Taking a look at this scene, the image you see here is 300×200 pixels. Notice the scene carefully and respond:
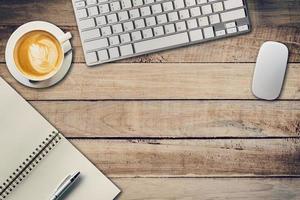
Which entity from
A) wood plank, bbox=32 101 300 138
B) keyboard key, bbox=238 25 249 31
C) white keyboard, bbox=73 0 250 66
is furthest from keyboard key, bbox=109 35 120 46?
keyboard key, bbox=238 25 249 31

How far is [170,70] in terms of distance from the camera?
47.9 inches

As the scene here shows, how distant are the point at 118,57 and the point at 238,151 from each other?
0.26m

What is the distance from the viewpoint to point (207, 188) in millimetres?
1217

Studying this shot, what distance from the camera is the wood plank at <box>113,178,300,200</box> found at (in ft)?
3.97

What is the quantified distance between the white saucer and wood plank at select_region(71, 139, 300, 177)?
0.11 meters

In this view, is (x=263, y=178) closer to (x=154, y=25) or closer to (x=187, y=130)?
(x=187, y=130)

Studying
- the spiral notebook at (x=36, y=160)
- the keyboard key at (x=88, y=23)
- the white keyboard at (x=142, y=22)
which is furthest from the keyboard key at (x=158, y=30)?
the spiral notebook at (x=36, y=160)

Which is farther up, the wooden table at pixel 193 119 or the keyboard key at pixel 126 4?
the keyboard key at pixel 126 4

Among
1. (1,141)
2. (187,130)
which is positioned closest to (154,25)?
(187,130)

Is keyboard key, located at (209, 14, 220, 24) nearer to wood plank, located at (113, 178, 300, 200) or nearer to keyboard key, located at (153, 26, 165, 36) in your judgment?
keyboard key, located at (153, 26, 165, 36)

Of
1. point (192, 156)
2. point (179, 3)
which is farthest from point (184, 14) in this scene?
point (192, 156)

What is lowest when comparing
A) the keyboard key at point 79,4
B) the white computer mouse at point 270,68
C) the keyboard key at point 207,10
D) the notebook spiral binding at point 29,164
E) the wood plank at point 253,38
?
the notebook spiral binding at point 29,164

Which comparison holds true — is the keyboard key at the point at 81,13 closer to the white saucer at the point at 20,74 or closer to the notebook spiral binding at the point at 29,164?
the white saucer at the point at 20,74

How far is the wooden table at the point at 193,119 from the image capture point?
1209 millimetres
